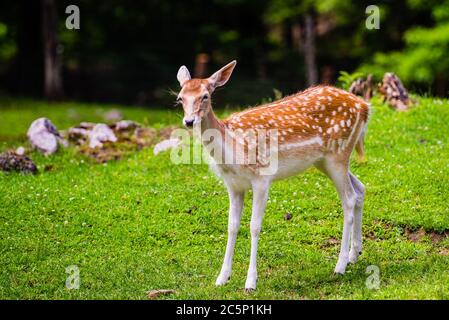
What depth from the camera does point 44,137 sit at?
1455cm

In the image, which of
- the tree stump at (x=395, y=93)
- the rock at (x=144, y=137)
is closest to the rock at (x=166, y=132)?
the rock at (x=144, y=137)

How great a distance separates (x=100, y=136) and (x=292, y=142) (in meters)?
6.34

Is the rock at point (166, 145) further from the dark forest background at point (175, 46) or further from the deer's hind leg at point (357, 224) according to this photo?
the dark forest background at point (175, 46)

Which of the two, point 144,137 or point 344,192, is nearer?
point 344,192

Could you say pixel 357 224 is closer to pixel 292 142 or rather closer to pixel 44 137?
pixel 292 142

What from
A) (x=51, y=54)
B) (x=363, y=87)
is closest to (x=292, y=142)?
(x=363, y=87)

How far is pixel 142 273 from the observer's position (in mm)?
9336

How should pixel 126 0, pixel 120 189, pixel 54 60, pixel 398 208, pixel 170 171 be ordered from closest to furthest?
pixel 398 208
pixel 120 189
pixel 170 171
pixel 54 60
pixel 126 0

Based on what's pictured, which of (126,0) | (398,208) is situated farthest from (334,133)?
(126,0)

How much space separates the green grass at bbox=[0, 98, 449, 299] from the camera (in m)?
8.85

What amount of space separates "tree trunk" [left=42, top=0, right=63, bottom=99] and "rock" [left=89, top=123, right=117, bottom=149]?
14319mm

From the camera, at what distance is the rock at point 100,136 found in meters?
14.4
